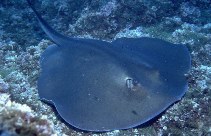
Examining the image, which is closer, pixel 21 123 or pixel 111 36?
pixel 21 123

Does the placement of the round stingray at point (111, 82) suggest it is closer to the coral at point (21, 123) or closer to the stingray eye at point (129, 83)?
the stingray eye at point (129, 83)

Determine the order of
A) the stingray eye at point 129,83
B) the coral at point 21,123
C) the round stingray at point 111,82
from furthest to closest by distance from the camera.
Answer: the stingray eye at point 129,83 → the round stingray at point 111,82 → the coral at point 21,123

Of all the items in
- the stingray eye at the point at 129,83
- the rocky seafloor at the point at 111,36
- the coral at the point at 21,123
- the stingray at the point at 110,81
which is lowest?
the rocky seafloor at the point at 111,36

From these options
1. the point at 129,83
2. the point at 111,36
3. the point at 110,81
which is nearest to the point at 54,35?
the point at 111,36

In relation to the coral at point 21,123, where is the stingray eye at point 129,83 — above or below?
below

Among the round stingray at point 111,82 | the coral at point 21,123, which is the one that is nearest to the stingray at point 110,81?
the round stingray at point 111,82

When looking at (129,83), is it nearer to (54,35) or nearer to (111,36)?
(54,35)

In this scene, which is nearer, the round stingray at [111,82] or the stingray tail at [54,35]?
the round stingray at [111,82]

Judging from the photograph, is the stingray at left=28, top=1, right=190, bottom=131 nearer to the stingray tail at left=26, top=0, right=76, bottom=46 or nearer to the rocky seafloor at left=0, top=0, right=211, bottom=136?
the stingray tail at left=26, top=0, right=76, bottom=46

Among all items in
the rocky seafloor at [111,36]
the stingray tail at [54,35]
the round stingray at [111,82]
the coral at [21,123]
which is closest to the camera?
the coral at [21,123]
